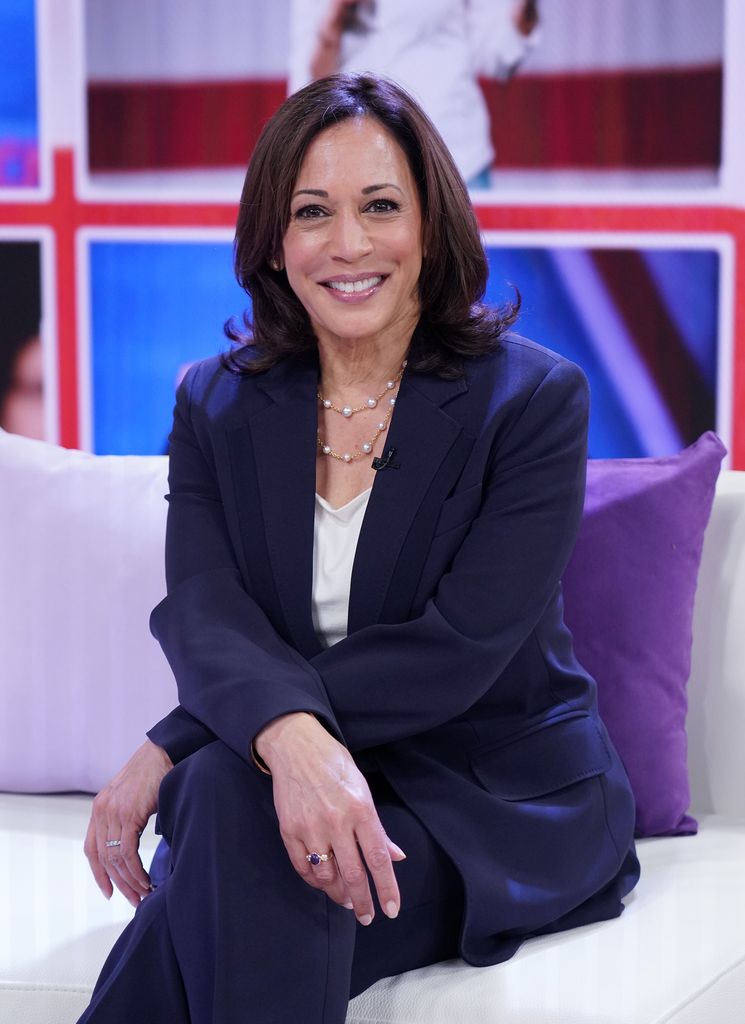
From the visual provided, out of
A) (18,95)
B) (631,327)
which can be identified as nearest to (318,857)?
(631,327)

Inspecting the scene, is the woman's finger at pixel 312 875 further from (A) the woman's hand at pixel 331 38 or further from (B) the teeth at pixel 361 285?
(A) the woman's hand at pixel 331 38

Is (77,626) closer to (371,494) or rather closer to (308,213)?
(371,494)

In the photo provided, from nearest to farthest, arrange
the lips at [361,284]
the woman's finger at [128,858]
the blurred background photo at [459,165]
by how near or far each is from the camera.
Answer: the woman's finger at [128,858] < the lips at [361,284] < the blurred background photo at [459,165]

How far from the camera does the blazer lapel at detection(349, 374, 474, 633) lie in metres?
1.60

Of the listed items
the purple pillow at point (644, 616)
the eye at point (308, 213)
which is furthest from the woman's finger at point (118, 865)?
the eye at point (308, 213)

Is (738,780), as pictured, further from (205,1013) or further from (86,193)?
(86,193)

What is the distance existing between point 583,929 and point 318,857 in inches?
15.9

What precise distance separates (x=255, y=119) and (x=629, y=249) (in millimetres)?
753

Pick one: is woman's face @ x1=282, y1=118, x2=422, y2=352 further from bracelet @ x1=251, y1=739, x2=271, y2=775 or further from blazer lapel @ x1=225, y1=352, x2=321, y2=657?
bracelet @ x1=251, y1=739, x2=271, y2=775

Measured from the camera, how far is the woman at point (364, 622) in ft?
4.49

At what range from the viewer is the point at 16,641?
1.99 metres

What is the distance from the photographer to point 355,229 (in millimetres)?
1643

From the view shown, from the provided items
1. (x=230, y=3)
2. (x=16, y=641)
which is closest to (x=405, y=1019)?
(x=16, y=641)

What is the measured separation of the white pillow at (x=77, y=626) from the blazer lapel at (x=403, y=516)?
0.46m
